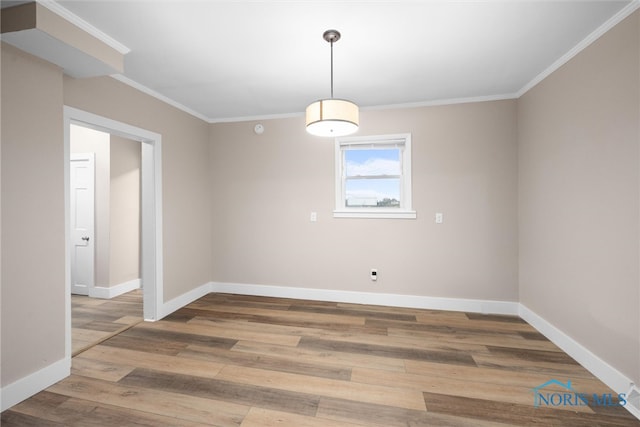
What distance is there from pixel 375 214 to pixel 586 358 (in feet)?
7.62

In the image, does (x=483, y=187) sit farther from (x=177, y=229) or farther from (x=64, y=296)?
(x=64, y=296)

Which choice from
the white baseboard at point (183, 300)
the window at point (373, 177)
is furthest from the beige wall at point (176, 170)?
the window at point (373, 177)

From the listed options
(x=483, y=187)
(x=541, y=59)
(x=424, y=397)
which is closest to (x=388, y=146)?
(x=483, y=187)

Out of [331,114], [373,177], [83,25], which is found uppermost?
[83,25]

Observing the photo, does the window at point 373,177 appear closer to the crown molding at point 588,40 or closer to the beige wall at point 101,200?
the crown molding at point 588,40

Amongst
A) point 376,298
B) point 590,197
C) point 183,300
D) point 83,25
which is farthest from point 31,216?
point 590,197

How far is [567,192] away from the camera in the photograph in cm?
247

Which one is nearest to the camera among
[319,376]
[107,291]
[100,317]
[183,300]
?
[319,376]

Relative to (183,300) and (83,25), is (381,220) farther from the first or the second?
(83,25)

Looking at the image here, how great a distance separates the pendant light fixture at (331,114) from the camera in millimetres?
2055

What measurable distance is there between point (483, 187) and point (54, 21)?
13.5ft

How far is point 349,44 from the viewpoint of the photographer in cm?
227

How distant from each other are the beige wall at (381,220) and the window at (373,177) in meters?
0.10

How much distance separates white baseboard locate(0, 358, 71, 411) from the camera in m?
1.84
